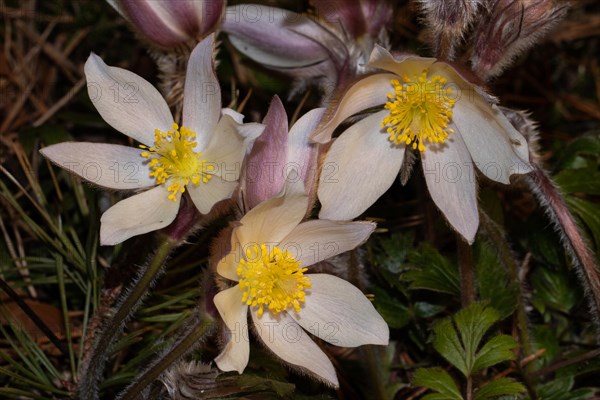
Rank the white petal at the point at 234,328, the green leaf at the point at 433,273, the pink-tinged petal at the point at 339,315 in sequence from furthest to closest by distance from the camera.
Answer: the green leaf at the point at 433,273 → the pink-tinged petal at the point at 339,315 → the white petal at the point at 234,328

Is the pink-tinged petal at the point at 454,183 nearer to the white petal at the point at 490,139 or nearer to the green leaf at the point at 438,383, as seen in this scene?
the white petal at the point at 490,139

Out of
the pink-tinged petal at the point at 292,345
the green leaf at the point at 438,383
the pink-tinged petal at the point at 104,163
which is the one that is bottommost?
the green leaf at the point at 438,383

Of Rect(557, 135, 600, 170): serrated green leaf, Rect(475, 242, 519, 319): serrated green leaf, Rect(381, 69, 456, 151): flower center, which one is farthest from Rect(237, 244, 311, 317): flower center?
Rect(557, 135, 600, 170): serrated green leaf

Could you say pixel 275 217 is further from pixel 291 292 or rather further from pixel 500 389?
pixel 500 389

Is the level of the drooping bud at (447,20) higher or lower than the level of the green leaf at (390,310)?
higher

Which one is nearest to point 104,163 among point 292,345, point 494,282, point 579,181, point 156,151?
point 156,151

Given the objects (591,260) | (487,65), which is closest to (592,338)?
(591,260)

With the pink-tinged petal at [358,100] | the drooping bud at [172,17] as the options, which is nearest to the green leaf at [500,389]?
the pink-tinged petal at [358,100]

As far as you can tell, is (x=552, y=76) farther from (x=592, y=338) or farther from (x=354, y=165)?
(x=354, y=165)
